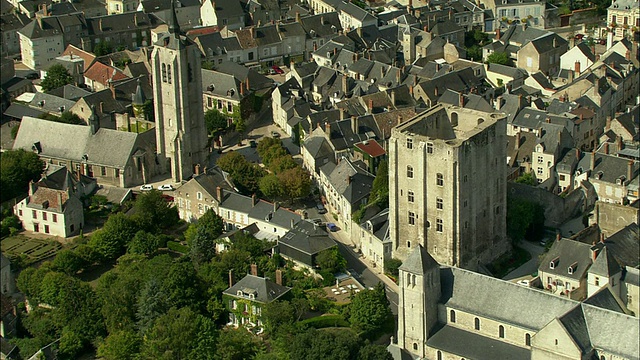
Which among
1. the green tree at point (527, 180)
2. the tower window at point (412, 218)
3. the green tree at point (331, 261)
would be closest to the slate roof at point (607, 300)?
the tower window at point (412, 218)

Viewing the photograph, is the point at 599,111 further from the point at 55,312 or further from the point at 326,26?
the point at 55,312

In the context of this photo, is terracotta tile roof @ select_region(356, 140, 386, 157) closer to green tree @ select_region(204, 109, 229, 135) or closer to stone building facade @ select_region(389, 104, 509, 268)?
stone building facade @ select_region(389, 104, 509, 268)

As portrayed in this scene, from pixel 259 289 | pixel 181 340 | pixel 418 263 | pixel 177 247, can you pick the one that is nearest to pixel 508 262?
pixel 418 263

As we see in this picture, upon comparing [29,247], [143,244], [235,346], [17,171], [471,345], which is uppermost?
[17,171]

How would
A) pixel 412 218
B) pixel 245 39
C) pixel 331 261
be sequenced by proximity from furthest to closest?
pixel 245 39, pixel 412 218, pixel 331 261

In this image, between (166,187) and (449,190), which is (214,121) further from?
(449,190)

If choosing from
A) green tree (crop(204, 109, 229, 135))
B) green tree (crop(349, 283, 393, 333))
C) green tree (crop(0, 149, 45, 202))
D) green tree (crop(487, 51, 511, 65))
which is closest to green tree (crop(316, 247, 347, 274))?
green tree (crop(349, 283, 393, 333))
